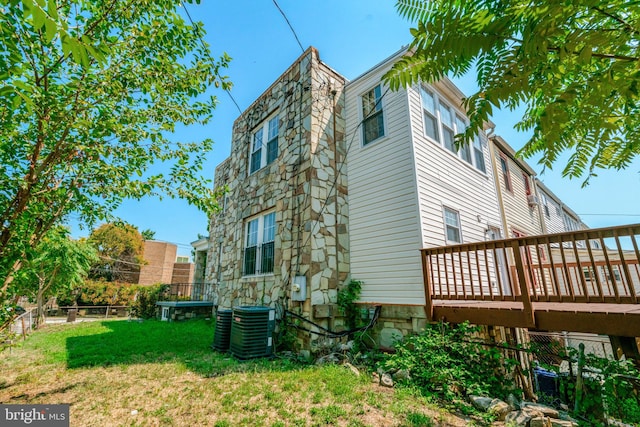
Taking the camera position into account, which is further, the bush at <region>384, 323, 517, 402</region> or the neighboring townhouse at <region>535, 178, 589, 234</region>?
the neighboring townhouse at <region>535, 178, 589, 234</region>

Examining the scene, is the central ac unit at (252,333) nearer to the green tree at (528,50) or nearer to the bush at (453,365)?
the bush at (453,365)

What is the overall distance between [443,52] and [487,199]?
8.62 m

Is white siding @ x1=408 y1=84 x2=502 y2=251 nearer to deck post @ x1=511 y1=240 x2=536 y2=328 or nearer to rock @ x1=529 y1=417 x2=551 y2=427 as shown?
deck post @ x1=511 y1=240 x2=536 y2=328

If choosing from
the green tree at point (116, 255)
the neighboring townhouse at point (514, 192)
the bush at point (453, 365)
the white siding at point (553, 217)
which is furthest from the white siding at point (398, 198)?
the green tree at point (116, 255)

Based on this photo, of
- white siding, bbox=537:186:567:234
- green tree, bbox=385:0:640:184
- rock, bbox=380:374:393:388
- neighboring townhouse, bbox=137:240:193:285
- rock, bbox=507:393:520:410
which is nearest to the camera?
green tree, bbox=385:0:640:184

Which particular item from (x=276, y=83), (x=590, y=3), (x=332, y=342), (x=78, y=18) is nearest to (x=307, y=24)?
(x=78, y=18)

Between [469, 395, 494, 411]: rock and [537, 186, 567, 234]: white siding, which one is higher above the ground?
[537, 186, 567, 234]: white siding

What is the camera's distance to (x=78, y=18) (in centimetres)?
325

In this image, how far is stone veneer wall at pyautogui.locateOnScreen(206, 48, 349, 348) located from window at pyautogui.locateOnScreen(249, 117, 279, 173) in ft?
0.91

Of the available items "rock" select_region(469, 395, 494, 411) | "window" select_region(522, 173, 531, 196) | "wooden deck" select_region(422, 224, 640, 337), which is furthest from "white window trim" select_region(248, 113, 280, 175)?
"window" select_region(522, 173, 531, 196)

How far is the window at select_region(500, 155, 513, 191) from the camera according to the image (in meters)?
10.5

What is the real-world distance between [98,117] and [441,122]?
7412mm

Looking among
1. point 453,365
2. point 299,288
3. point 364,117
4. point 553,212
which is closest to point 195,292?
point 299,288

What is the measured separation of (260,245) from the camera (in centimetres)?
814
